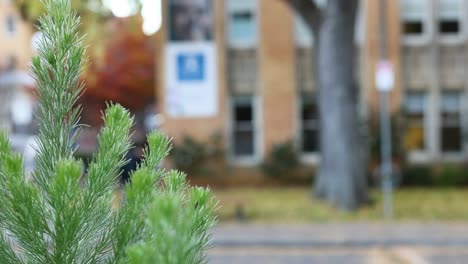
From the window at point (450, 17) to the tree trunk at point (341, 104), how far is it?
26.0 feet

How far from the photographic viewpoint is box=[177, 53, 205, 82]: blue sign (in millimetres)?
21953

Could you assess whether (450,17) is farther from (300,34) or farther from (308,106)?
(308,106)

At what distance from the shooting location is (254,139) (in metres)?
23.8

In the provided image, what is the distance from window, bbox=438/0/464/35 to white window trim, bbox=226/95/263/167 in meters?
6.29

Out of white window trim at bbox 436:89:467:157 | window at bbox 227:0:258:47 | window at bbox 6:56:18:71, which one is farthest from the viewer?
window at bbox 6:56:18:71

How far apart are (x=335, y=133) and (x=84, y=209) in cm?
1517

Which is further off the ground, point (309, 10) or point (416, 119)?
point (309, 10)

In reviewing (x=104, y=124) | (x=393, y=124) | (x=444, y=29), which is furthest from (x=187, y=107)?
(x=104, y=124)

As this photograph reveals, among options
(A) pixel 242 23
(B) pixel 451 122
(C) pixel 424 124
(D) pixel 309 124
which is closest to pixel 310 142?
(D) pixel 309 124

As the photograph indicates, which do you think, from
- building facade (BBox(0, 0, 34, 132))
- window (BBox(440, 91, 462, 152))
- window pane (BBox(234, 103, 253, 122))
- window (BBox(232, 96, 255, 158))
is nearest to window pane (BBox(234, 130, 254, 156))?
window (BBox(232, 96, 255, 158))

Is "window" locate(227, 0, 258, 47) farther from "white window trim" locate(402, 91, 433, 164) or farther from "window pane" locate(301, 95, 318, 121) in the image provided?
"white window trim" locate(402, 91, 433, 164)

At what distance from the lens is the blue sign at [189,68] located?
2195 centimetres

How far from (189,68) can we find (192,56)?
22.1 inches

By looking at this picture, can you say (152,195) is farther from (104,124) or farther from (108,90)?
(108,90)
